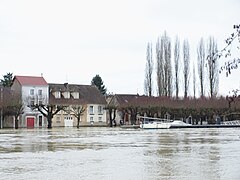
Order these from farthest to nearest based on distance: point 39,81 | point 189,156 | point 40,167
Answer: point 39,81 → point 189,156 → point 40,167

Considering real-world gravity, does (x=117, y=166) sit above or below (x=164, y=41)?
below

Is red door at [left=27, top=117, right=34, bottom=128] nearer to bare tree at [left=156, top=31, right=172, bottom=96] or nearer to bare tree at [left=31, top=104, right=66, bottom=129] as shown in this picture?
bare tree at [left=31, top=104, right=66, bottom=129]

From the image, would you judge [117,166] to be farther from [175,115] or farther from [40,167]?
[175,115]

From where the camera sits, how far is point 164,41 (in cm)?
6631

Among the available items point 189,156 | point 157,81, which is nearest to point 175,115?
point 157,81

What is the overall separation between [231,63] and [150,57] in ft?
204

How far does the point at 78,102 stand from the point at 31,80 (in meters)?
→ 7.70

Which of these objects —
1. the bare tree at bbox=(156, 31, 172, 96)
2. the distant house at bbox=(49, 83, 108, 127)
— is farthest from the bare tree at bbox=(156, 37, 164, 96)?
the distant house at bbox=(49, 83, 108, 127)

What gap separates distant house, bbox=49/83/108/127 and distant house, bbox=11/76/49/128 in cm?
176

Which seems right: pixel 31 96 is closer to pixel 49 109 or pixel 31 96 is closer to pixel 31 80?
pixel 31 80

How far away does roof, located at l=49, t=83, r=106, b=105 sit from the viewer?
71.1 m

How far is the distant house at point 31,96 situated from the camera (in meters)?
66.9

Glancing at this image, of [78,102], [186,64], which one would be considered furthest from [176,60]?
[78,102]

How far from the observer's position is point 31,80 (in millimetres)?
69688
